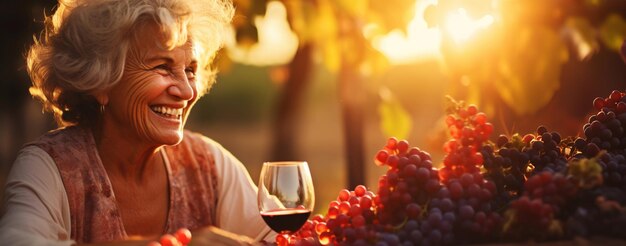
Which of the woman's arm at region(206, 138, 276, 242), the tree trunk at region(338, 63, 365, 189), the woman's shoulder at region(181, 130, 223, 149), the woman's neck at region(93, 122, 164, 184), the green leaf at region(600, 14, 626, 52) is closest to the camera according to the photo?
the woman's neck at region(93, 122, 164, 184)

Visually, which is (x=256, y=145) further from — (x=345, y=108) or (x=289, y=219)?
(x=289, y=219)

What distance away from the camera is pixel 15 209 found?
91.5 inches

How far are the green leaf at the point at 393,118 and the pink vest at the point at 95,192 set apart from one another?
1683 mm

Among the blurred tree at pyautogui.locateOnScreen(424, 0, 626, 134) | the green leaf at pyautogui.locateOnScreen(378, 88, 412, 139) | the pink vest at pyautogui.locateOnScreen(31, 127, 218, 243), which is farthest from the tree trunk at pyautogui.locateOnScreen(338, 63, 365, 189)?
the pink vest at pyautogui.locateOnScreen(31, 127, 218, 243)

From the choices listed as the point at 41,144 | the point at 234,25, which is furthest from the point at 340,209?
the point at 234,25

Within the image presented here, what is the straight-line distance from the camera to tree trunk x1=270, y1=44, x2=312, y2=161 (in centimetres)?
847

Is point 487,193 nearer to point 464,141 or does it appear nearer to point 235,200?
point 464,141

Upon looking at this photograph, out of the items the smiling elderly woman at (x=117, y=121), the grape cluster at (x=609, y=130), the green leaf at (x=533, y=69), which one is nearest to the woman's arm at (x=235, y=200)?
the smiling elderly woman at (x=117, y=121)

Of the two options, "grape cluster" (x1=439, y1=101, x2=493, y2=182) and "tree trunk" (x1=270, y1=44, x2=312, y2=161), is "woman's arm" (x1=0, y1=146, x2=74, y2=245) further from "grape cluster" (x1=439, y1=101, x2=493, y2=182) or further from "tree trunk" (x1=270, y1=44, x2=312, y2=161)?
"tree trunk" (x1=270, y1=44, x2=312, y2=161)

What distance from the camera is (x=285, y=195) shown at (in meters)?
2.21

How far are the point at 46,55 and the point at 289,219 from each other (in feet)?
4.30

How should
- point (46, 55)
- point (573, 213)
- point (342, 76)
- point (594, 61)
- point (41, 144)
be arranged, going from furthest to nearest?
point (342, 76)
point (594, 61)
point (46, 55)
point (41, 144)
point (573, 213)

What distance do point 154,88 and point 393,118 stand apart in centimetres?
216

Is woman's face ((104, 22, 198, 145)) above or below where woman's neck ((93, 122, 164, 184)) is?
above
